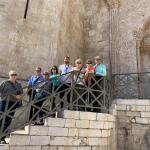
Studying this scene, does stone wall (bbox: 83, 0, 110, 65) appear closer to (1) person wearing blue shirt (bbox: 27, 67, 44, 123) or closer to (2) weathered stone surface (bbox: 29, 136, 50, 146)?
(1) person wearing blue shirt (bbox: 27, 67, 44, 123)

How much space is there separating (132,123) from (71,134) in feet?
6.95

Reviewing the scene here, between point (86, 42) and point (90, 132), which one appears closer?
point (90, 132)

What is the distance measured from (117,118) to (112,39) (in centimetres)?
433

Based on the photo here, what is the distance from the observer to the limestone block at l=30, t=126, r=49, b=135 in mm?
Answer: 4883

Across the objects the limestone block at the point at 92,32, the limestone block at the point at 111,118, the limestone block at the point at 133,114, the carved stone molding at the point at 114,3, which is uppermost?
the carved stone molding at the point at 114,3

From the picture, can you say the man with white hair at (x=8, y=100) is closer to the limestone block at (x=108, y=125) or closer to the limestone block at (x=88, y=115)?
the limestone block at (x=88, y=115)

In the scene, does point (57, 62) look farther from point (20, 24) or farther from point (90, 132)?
point (90, 132)

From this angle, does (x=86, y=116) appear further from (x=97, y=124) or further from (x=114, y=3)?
(x=114, y=3)

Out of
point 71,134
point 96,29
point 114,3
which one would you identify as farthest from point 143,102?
point 114,3

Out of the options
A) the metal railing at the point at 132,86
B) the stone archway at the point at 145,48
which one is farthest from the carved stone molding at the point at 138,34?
the metal railing at the point at 132,86

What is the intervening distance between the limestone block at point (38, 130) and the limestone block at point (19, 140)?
5.8 inches

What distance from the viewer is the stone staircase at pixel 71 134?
480cm

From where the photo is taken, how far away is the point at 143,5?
10.3 metres

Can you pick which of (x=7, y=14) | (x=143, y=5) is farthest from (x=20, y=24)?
(x=143, y=5)
